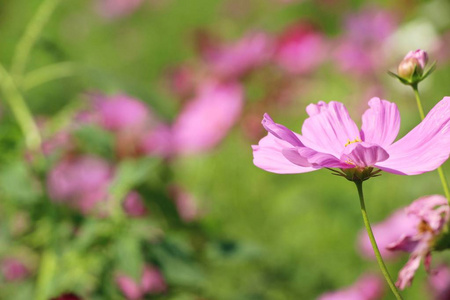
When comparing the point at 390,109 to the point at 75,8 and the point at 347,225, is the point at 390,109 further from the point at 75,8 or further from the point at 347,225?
the point at 75,8

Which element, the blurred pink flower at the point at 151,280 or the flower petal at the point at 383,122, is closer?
the flower petal at the point at 383,122

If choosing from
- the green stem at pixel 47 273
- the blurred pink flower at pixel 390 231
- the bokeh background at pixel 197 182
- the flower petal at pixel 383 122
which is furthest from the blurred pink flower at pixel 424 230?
the blurred pink flower at pixel 390 231

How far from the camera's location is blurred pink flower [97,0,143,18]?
399 cm

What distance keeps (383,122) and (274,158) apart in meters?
0.07

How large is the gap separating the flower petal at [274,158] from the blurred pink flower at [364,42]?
3.29 feet

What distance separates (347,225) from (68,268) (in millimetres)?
589

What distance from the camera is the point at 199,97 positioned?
1.24 meters

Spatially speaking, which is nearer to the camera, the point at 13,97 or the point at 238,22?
the point at 13,97

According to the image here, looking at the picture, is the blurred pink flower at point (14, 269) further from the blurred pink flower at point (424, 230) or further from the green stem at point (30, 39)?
the blurred pink flower at point (424, 230)

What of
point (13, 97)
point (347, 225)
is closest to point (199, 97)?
point (347, 225)

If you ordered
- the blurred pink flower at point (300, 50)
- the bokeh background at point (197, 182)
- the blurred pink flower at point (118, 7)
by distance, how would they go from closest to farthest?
the bokeh background at point (197, 182), the blurred pink flower at point (300, 50), the blurred pink flower at point (118, 7)

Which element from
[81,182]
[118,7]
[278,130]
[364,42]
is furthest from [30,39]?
[118,7]

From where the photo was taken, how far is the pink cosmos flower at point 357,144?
37 centimetres

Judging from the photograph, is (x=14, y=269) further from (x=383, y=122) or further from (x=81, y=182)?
(x=383, y=122)
